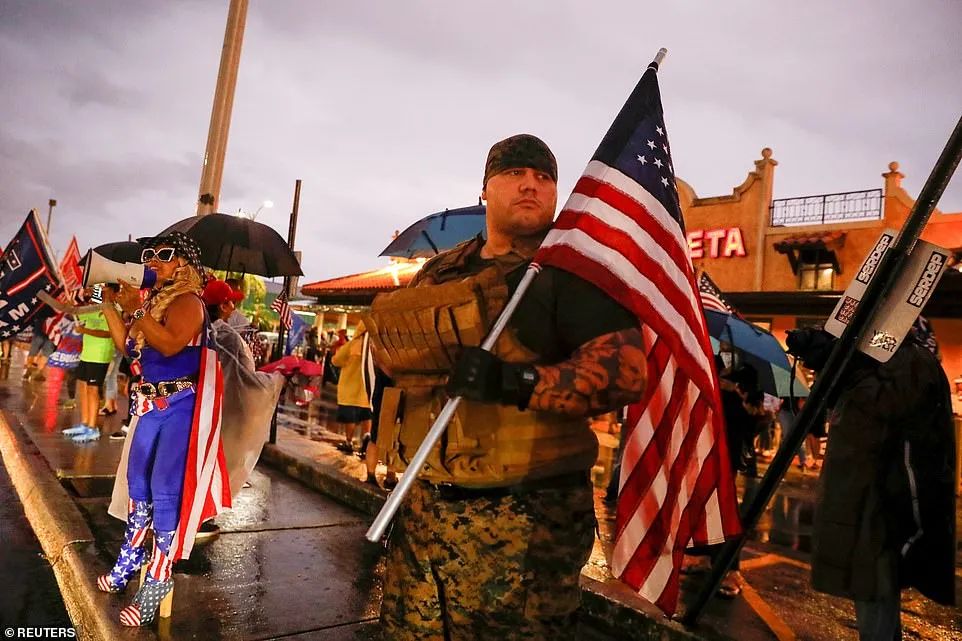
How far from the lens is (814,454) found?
12.2 metres

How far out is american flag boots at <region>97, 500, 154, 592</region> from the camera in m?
3.37

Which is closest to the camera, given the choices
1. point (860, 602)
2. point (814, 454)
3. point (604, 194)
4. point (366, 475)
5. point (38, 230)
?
point (604, 194)

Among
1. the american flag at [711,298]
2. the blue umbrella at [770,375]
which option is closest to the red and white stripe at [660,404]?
the american flag at [711,298]

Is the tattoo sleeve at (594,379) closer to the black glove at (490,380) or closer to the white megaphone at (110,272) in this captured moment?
the black glove at (490,380)

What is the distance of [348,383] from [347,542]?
2.50 metres

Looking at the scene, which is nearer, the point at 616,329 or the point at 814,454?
the point at 616,329

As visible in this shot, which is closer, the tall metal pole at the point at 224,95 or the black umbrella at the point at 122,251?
the black umbrella at the point at 122,251

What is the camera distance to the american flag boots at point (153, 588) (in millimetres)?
3070

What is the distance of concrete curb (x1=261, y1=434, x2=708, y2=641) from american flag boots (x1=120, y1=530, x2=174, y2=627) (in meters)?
2.46

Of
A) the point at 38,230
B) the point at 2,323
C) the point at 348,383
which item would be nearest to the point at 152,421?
the point at 348,383

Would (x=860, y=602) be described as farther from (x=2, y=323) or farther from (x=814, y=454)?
(x=814, y=454)

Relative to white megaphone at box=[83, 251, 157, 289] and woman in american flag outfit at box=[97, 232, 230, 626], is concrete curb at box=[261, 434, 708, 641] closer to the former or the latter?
woman in american flag outfit at box=[97, 232, 230, 626]

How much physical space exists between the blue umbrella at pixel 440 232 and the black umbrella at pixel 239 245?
1.11 m

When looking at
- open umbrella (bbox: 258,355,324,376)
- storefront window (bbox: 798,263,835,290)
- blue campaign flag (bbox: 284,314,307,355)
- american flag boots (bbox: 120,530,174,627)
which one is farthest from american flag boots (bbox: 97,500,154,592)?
storefront window (bbox: 798,263,835,290)
